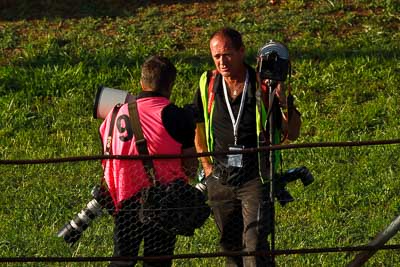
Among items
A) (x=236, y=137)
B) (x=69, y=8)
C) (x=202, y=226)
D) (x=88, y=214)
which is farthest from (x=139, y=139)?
(x=69, y=8)

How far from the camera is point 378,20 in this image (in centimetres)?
1293

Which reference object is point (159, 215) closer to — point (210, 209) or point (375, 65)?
point (210, 209)

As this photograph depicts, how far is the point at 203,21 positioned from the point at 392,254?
4.85m

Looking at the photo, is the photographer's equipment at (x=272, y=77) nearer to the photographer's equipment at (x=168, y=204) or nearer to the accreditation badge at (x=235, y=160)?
the accreditation badge at (x=235, y=160)

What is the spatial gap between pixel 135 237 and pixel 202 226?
1.12 meters

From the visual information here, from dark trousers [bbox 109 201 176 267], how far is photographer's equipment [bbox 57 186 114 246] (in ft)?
0.35

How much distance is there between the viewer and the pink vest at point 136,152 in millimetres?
7457

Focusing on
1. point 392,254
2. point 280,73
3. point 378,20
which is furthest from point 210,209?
point 378,20

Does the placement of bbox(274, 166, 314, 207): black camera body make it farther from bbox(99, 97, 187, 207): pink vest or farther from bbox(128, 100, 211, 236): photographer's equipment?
bbox(99, 97, 187, 207): pink vest

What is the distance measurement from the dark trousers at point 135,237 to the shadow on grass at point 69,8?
5.92 meters

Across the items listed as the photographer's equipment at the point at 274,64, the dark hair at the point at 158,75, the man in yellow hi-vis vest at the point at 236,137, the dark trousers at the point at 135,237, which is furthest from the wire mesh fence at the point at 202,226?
the photographer's equipment at the point at 274,64

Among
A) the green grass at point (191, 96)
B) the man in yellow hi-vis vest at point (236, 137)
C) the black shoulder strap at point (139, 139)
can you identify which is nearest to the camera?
the black shoulder strap at point (139, 139)

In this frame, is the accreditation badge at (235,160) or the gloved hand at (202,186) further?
the gloved hand at (202,186)

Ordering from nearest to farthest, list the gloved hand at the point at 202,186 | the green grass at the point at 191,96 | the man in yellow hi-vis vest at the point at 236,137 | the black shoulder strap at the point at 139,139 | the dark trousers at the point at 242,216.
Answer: the black shoulder strap at the point at 139,139 → the dark trousers at the point at 242,216 → the man in yellow hi-vis vest at the point at 236,137 → the gloved hand at the point at 202,186 → the green grass at the point at 191,96
